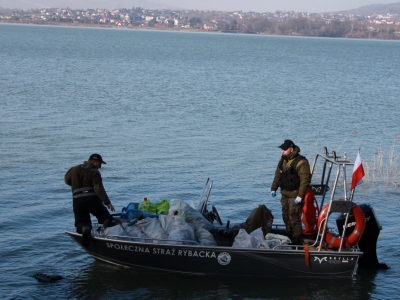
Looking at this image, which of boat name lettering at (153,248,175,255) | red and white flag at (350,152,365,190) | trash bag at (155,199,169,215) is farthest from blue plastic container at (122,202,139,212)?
red and white flag at (350,152,365,190)

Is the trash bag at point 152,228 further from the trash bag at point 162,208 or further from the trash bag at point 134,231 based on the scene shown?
the trash bag at point 162,208

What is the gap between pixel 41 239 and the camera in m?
13.2

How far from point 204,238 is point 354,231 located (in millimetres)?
2464

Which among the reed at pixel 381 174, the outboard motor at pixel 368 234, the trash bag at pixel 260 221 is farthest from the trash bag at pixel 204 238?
the reed at pixel 381 174

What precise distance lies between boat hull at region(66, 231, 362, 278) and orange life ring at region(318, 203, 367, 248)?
23 cm

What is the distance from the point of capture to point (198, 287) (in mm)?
11008

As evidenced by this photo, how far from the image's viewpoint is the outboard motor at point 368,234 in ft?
37.0

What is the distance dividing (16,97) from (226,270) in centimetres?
2455

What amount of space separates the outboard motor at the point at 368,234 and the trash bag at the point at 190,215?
233 cm

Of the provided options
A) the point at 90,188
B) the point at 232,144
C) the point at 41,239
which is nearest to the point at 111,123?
the point at 232,144

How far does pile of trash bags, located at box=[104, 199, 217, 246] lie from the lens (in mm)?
10992

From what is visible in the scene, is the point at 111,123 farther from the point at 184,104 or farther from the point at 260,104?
the point at 260,104

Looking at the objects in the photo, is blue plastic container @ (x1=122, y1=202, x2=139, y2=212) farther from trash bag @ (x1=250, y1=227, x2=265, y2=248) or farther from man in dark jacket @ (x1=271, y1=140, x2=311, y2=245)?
man in dark jacket @ (x1=271, y1=140, x2=311, y2=245)

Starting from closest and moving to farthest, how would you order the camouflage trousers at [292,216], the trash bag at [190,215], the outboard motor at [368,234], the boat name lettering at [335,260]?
the boat name lettering at [335,260] < the outboard motor at [368,234] < the camouflage trousers at [292,216] < the trash bag at [190,215]
